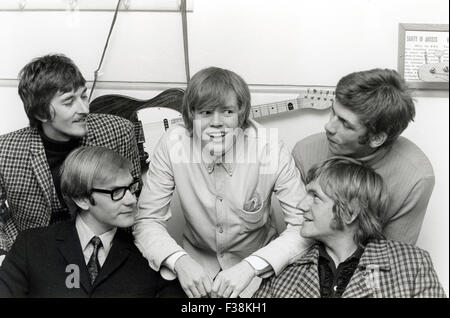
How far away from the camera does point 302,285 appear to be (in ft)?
4.17

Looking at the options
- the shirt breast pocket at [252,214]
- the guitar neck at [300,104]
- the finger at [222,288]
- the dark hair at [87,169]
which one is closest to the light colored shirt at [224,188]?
the shirt breast pocket at [252,214]

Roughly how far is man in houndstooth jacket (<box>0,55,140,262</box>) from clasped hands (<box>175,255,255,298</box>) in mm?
455

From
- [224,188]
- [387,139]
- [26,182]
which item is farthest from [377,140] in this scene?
[26,182]

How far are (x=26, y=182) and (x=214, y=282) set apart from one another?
2.01ft

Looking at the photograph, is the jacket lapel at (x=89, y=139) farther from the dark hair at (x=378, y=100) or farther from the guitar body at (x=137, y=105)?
the dark hair at (x=378, y=100)

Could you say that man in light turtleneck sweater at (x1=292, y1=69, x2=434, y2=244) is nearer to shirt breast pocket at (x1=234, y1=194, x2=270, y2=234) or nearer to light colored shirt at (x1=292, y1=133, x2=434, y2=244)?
light colored shirt at (x1=292, y1=133, x2=434, y2=244)

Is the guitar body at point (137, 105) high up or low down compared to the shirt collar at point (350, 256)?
up

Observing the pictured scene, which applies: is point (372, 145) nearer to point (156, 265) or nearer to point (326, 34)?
point (326, 34)

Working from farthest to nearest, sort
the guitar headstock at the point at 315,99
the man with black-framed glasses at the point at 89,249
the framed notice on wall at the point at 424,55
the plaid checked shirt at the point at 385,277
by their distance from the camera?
1. the guitar headstock at the point at 315,99
2. the framed notice on wall at the point at 424,55
3. the man with black-framed glasses at the point at 89,249
4. the plaid checked shirt at the point at 385,277

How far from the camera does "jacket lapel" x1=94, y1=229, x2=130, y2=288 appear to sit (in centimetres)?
132

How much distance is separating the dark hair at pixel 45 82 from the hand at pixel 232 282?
0.65 m

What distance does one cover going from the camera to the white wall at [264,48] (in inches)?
68.3

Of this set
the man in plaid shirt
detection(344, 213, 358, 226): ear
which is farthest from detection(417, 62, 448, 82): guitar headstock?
detection(344, 213, 358, 226): ear

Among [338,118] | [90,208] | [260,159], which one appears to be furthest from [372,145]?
[90,208]
